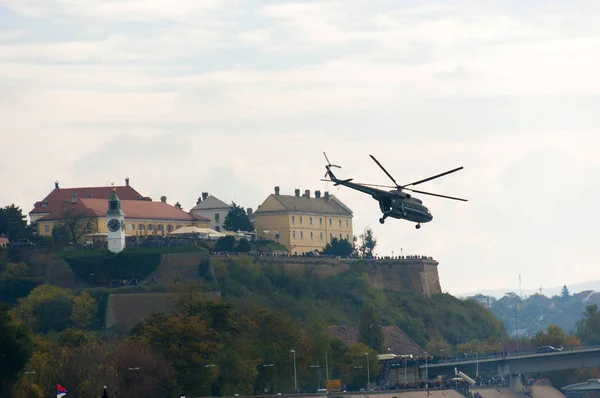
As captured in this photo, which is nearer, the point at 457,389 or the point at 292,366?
the point at 292,366

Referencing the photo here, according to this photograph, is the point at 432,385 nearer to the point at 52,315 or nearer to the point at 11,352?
the point at 52,315

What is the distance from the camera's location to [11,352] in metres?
130

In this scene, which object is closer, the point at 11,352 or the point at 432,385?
the point at 11,352

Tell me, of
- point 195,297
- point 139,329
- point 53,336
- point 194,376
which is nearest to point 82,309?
point 53,336

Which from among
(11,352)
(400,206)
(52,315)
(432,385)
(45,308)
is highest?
(45,308)

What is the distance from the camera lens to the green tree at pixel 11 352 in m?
128

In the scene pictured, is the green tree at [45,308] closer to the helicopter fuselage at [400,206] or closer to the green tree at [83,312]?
the green tree at [83,312]

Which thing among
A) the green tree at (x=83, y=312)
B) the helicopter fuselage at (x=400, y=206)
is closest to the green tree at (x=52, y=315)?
the green tree at (x=83, y=312)

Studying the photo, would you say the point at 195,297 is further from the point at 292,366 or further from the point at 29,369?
the point at 29,369

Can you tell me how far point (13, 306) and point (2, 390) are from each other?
70.9m

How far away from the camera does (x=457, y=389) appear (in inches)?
6865

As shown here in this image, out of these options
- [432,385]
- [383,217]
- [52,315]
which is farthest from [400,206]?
[52,315]

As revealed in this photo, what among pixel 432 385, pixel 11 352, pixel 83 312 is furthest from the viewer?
pixel 83 312

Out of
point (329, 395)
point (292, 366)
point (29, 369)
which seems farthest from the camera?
point (292, 366)
